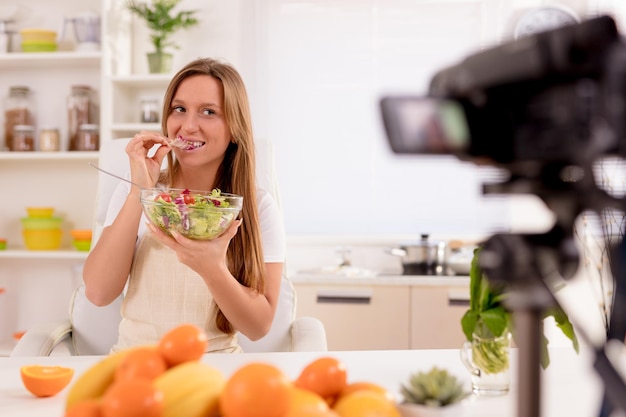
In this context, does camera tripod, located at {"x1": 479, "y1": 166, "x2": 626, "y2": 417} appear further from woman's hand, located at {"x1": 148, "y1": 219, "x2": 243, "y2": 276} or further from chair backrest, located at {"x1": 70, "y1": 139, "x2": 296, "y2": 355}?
chair backrest, located at {"x1": 70, "y1": 139, "x2": 296, "y2": 355}

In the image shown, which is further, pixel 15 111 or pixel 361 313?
pixel 15 111

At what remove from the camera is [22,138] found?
332 cm

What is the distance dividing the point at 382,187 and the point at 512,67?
3157mm

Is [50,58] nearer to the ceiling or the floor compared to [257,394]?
nearer to the ceiling

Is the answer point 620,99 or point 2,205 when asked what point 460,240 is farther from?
point 620,99

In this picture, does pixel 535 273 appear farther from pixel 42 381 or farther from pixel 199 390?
pixel 42 381

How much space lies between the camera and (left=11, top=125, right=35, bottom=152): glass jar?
332 centimetres

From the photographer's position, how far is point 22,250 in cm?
332

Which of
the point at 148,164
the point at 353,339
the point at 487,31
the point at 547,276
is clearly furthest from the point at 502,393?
the point at 487,31

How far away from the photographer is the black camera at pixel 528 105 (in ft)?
1.55

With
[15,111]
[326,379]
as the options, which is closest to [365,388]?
[326,379]

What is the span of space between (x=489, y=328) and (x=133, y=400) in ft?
2.05

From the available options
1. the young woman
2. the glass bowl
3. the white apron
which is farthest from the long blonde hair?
the glass bowl

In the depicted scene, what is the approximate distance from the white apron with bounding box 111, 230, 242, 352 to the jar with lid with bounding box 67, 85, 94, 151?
6.00 feet
